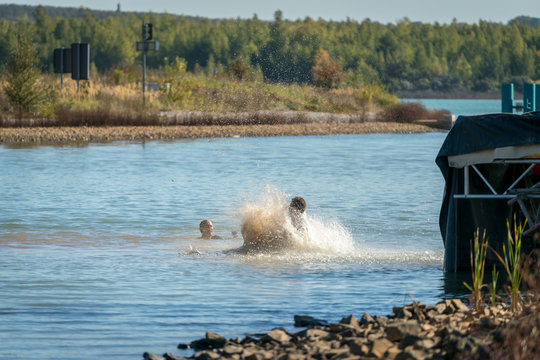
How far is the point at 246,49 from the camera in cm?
13338

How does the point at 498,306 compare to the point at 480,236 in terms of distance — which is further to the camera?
the point at 480,236

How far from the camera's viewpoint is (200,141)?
4909 centimetres

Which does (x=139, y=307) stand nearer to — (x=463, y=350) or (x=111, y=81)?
(x=463, y=350)

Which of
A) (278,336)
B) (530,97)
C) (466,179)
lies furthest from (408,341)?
(530,97)

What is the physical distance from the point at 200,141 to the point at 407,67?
117 m

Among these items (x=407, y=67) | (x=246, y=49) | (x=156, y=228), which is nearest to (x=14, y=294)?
(x=156, y=228)

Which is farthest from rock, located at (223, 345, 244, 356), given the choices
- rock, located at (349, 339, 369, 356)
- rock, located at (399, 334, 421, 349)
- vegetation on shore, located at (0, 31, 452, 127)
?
vegetation on shore, located at (0, 31, 452, 127)

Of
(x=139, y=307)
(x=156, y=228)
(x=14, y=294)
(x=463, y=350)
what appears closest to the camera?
(x=463, y=350)

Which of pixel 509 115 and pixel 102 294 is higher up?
pixel 509 115

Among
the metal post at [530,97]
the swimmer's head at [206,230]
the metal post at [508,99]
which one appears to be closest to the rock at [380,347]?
the swimmer's head at [206,230]

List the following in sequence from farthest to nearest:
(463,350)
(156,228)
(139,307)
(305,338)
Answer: (156,228) → (139,307) → (305,338) → (463,350)

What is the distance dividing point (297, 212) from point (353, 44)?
146 meters

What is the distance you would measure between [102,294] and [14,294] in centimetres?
109

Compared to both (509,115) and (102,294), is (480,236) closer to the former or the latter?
(509,115)
